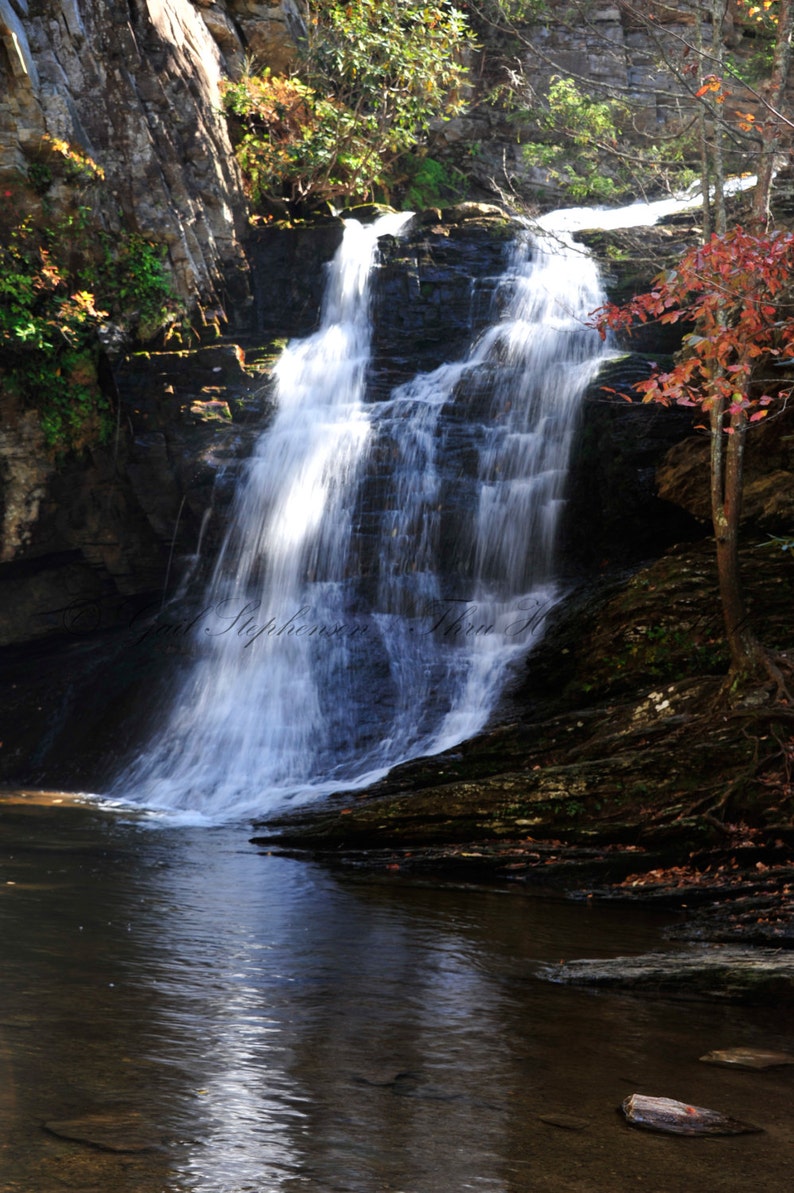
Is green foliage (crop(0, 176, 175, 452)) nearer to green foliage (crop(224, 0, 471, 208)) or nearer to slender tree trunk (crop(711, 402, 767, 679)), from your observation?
green foliage (crop(224, 0, 471, 208))

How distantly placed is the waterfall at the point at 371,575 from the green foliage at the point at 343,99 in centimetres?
547

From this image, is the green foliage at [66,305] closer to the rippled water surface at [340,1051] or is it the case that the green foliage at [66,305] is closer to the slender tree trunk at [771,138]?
the rippled water surface at [340,1051]

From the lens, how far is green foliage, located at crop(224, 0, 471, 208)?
21734 mm

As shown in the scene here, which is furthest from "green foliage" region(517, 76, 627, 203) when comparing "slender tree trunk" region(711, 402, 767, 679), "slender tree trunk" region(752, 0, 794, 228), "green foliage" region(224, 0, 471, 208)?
"slender tree trunk" region(711, 402, 767, 679)

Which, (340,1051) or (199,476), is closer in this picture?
(340,1051)

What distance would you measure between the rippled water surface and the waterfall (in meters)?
5.20

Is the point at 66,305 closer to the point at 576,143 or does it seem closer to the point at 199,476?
the point at 199,476

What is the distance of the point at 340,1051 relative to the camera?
4590 millimetres

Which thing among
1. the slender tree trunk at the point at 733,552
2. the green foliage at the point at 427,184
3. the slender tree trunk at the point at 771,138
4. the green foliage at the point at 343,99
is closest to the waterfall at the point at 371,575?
the slender tree trunk at the point at 771,138

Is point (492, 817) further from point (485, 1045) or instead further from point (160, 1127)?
point (160, 1127)

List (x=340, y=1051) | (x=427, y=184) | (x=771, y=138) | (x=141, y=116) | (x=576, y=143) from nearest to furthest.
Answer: (x=340, y=1051)
(x=771, y=138)
(x=141, y=116)
(x=427, y=184)
(x=576, y=143)

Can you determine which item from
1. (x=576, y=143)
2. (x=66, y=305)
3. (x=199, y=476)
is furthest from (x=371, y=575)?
(x=576, y=143)

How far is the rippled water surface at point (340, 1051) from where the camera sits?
3385mm

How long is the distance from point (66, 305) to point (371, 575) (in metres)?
6.88
